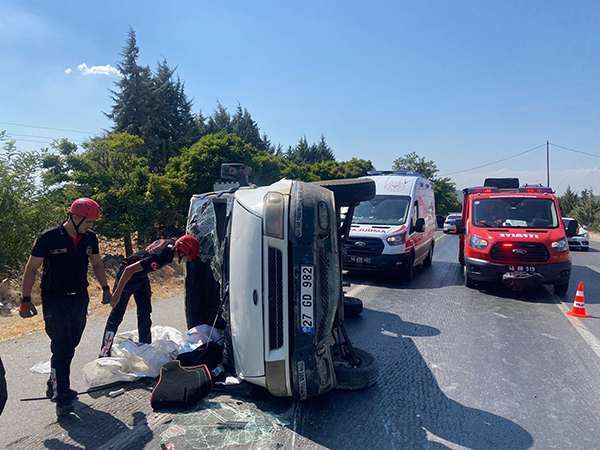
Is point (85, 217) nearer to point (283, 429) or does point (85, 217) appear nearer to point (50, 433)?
point (50, 433)

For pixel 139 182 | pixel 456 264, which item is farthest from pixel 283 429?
pixel 456 264

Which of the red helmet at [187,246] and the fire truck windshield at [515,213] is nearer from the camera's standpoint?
the red helmet at [187,246]

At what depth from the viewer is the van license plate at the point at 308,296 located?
128 inches

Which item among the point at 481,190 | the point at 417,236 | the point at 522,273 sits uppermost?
the point at 481,190

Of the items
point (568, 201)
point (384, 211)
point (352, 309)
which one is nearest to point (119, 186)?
point (384, 211)

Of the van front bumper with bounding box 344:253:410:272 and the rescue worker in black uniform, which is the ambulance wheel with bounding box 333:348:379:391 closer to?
the rescue worker in black uniform

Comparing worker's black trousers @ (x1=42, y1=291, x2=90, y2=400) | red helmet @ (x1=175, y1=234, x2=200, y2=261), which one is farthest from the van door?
worker's black trousers @ (x1=42, y1=291, x2=90, y2=400)

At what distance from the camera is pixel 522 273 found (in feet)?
26.1

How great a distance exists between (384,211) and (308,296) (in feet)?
24.0

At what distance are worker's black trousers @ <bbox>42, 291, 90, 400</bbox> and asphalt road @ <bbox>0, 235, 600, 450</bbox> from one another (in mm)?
260

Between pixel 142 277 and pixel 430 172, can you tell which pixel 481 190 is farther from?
pixel 430 172

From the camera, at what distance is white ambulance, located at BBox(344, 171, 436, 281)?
9031mm

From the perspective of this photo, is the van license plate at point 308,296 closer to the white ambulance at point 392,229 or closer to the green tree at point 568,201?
the white ambulance at point 392,229

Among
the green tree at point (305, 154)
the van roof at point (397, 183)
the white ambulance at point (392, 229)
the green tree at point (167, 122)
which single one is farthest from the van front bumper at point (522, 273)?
the green tree at point (305, 154)
